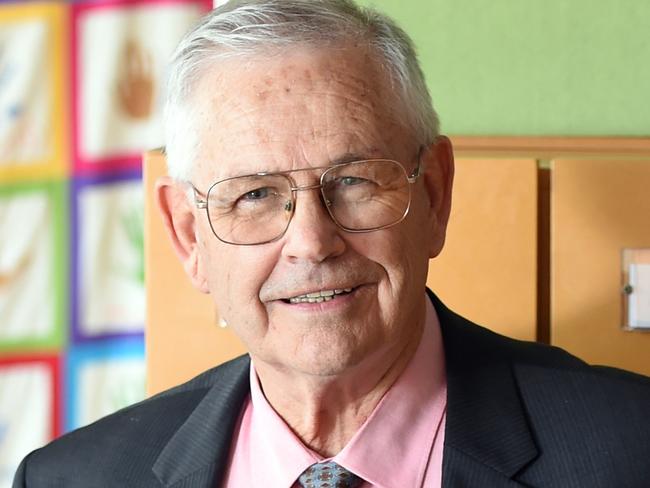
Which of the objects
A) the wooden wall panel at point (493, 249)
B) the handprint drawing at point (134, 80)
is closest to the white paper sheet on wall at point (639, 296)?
the wooden wall panel at point (493, 249)

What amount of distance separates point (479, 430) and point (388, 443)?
5.0 inches

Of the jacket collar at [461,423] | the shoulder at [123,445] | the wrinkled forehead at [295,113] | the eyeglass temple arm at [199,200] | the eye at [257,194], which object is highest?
the wrinkled forehead at [295,113]

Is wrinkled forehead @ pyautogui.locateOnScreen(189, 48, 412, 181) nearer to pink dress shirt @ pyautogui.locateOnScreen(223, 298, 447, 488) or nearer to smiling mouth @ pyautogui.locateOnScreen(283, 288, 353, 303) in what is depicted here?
smiling mouth @ pyautogui.locateOnScreen(283, 288, 353, 303)

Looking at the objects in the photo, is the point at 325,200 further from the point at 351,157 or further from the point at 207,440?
the point at 207,440

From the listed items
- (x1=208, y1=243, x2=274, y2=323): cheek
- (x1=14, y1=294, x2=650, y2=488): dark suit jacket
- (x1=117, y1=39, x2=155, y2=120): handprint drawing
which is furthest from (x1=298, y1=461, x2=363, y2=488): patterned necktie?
(x1=117, y1=39, x2=155, y2=120): handprint drawing

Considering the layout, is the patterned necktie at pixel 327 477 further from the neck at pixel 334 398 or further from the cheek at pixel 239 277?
the cheek at pixel 239 277

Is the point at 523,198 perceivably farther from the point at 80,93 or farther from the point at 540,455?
the point at 80,93

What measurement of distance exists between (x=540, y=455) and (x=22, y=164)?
4.33ft

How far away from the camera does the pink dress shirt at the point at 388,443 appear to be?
1377 mm

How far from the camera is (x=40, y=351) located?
2.16 m

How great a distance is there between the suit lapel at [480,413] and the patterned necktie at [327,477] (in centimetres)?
13

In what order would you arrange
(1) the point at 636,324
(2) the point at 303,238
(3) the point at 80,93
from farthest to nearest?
(3) the point at 80,93, (1) the point at 636,324, (2) the point at 303,238

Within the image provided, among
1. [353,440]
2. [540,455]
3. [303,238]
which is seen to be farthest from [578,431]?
[303,238]

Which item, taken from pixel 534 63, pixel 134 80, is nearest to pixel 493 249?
pixel 534 63
